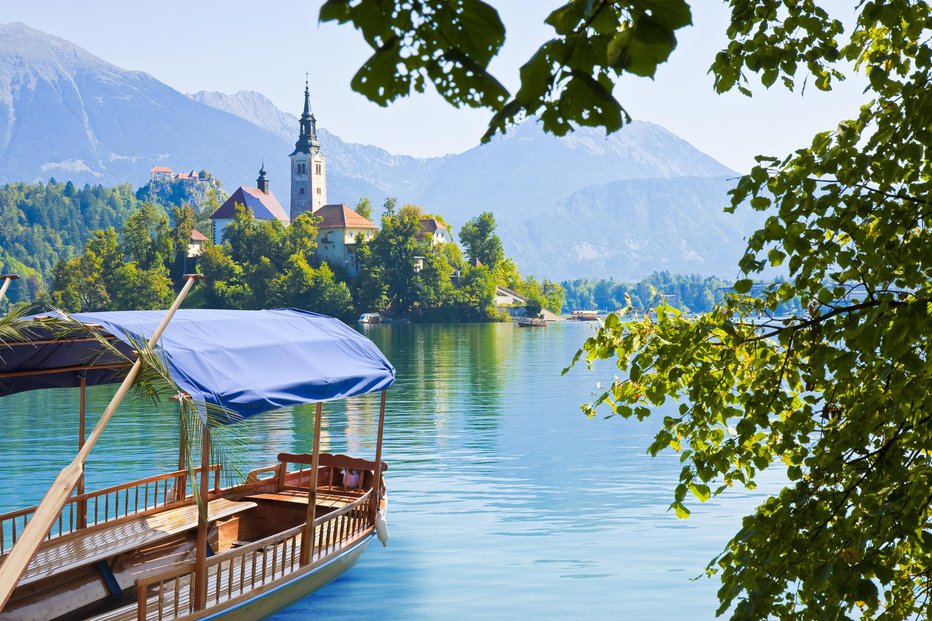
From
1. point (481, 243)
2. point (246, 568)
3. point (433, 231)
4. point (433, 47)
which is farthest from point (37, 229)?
point (433, 47)

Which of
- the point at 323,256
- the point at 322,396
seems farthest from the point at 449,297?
the point at 322,396

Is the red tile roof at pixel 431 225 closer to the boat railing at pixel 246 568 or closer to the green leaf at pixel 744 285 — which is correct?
the boat railing at pixel 246 568

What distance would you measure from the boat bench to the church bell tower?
425 feet

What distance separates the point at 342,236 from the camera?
119000 millimetres

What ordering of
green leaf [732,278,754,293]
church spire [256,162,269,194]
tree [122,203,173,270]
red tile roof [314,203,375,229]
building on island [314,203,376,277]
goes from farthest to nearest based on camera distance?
1. church spire [256,162,269,194]
2. red tile roof [314,203,375,229]
3. building on island [314,203,376,277]
4. tree [122,203,173,270]
5. green leaf [732,278,754,293]

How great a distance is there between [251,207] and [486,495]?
12880 cm

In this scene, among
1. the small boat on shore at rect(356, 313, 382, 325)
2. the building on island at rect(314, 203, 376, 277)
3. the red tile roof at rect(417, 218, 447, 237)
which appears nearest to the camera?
the small boat on shore at rect(356, 313, 382, 325)

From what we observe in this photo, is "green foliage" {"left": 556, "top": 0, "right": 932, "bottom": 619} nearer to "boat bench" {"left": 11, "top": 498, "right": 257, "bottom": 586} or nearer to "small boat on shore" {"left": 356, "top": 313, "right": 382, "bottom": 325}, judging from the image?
"boat bench" {"left": 11, "top": 498, "right": 257, "bottom": 586}

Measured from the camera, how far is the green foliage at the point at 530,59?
192cm

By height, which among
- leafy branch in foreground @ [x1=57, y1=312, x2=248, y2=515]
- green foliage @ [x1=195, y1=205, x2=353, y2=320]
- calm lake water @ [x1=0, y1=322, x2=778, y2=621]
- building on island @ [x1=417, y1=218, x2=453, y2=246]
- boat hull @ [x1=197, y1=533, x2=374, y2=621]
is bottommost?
calm lake water @ [x1=0, y1=322, x2=778, y2=621]

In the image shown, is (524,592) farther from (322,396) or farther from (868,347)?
(868,347)

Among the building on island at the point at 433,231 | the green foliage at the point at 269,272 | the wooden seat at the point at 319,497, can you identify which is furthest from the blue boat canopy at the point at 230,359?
the building on island at the point at 433,231

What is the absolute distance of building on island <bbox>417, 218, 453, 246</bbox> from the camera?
382 feet

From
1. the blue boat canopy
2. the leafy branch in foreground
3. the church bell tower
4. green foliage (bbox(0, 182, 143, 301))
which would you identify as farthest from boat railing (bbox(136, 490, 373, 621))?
green foliage (bbox(0, 182, 143, 301))
